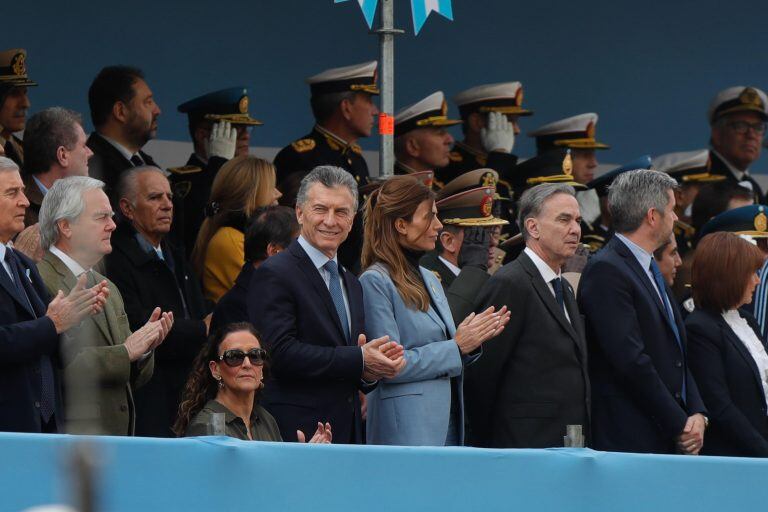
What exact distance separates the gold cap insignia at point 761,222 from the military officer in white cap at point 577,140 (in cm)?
168

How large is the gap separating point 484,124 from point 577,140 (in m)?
0.61

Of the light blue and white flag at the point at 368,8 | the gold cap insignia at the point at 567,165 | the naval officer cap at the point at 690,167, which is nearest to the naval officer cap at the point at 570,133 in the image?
the naval officer cap at the point at 690,167

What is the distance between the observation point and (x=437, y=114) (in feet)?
25.3

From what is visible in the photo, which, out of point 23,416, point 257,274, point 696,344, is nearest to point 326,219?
point 257,274

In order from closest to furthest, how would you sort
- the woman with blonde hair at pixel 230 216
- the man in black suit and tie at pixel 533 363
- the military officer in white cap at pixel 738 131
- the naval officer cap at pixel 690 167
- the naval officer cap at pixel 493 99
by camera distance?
the man in black suit and tie at pixel 533 363 < the woman with blonde hair at pixel 230 216 < the naval officer cap at pixel 493 99 < the naval officer cap at pixel 690 167 < the military officer in white cap at pixel 738 131

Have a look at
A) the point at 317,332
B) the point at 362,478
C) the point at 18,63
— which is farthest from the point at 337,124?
the point at 362,478

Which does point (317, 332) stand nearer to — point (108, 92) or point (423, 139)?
point (108, 92)

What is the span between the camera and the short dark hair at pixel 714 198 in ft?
25.4

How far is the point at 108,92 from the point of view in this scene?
6.47 meters

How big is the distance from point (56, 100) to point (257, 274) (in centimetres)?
297

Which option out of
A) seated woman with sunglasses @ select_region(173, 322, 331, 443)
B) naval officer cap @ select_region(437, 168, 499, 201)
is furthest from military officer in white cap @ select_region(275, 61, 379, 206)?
seated woman with sunglasses @ select_region(173, 322, 331, 443)

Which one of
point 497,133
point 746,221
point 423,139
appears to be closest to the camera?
point 746,221

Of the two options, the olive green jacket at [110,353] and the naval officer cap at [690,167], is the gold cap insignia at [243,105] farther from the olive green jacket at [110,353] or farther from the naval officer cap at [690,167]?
the naval officer cap at [690,167]

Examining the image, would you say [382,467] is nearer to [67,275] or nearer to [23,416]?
[23,416]
